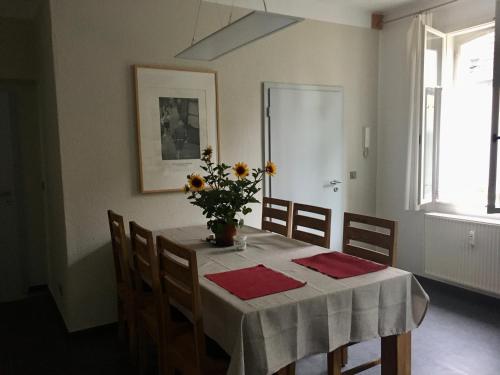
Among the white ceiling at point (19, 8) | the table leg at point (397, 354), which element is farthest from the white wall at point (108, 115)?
the table leg at point (397, 354)

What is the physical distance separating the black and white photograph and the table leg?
6.85ft

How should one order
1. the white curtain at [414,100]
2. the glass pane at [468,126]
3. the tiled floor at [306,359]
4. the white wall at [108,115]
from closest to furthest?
the tiled floor at [306,359] < the white wall at [108,115] < the glass pane at [468,126] < the white curtain at [414,100]

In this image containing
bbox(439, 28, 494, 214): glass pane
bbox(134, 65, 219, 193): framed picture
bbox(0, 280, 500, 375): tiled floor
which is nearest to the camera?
bbox(0, 280, 500, 375): tiled floor

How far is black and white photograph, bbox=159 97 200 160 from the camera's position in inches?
133

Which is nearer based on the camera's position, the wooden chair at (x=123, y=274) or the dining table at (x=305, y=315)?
the dining table at (x=305, y=315)

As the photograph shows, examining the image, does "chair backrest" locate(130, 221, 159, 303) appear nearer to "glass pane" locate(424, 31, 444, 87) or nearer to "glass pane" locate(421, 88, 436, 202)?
"glass pane" locate(421, 88, 436, 202)

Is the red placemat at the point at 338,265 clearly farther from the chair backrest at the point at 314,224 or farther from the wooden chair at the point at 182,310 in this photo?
the wooden chair at the point at 182,310

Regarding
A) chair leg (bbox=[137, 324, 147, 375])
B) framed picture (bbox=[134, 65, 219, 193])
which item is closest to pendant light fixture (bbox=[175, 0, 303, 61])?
framed picture (bbox=[134, 65, 219, 193])

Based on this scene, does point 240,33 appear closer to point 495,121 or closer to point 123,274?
point 123,274

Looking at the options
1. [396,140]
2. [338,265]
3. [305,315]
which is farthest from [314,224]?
[396,140]

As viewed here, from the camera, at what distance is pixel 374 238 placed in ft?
7.98

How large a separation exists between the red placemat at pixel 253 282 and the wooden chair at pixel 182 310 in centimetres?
18

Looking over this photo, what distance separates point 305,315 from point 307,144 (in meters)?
2.54

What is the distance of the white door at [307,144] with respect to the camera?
3.92m
